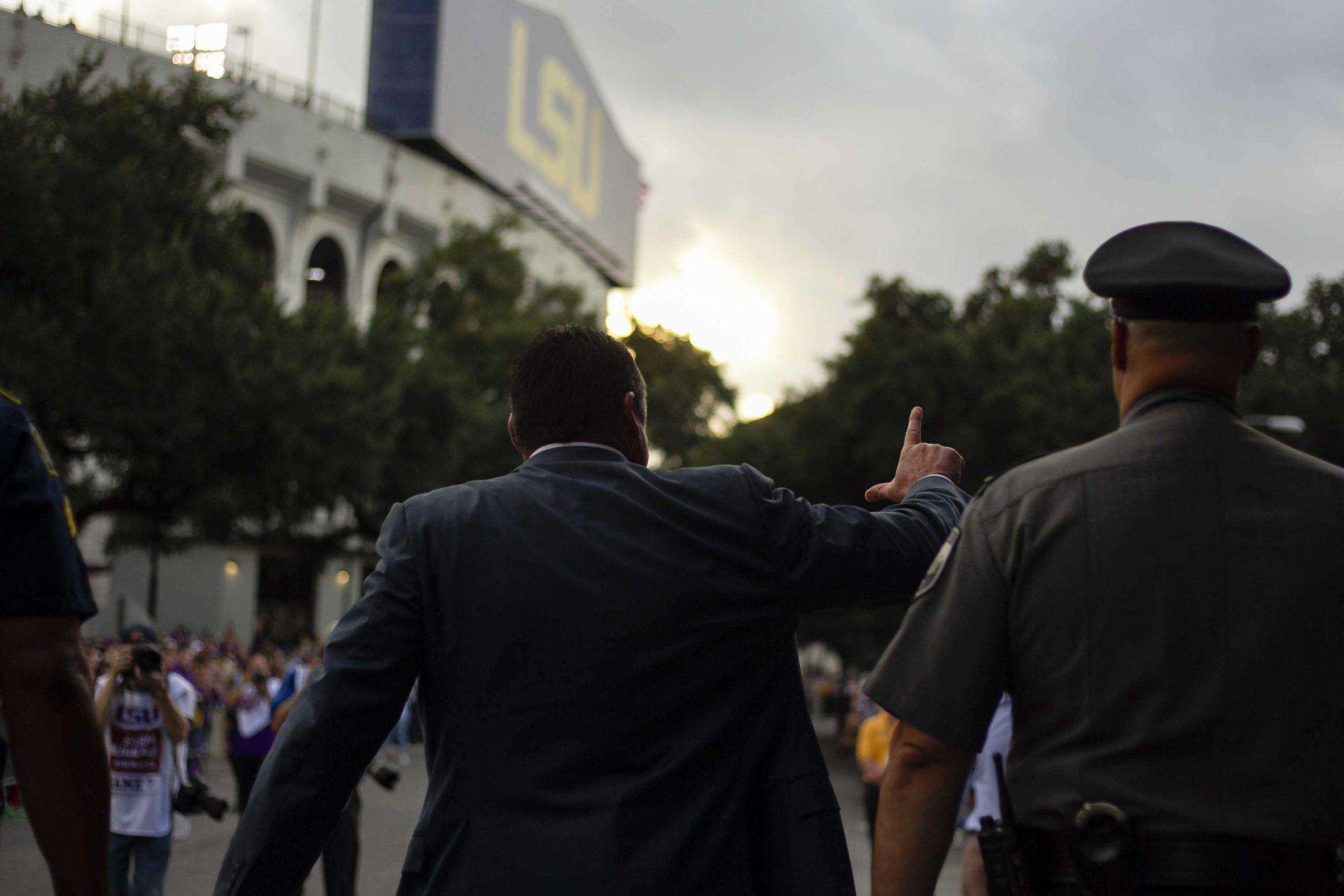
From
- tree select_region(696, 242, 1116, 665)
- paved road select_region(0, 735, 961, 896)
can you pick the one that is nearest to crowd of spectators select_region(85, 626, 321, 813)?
paved road select_region(0, 735, 961, 896)

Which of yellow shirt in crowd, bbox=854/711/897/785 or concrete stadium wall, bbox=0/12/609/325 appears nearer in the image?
yellow shirt in crowd, bbox=854/711/897/785

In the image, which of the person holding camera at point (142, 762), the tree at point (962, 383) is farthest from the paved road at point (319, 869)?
the tree at point (962, 383)

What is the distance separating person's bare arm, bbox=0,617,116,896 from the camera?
2.18 metres

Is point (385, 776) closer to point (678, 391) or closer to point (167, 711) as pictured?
point (167, 711)

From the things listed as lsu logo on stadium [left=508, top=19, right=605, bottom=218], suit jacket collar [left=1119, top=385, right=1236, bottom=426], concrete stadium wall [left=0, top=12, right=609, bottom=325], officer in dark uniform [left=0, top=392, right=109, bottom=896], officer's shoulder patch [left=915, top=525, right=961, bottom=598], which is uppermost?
lsu logo on stadium [left=508, top=19, right=605, bottom=218]

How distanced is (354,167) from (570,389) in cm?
4379

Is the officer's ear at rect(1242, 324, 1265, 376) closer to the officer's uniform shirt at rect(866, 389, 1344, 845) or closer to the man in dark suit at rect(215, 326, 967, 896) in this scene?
the officer's uniform shirt at rect(866, 389, 1344, 845)

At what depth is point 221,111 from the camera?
2755 centimetres

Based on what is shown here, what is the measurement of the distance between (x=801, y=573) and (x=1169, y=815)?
0.88 m

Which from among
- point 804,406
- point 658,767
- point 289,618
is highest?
point 804,406

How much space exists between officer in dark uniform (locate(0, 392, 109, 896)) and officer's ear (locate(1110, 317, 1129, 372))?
1591mm

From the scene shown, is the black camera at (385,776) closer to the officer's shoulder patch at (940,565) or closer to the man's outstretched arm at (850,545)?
the man's outstretched arm at (850,545)

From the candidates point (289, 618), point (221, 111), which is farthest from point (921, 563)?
point (289, 618)

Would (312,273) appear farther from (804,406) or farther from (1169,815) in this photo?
(1169,815)
